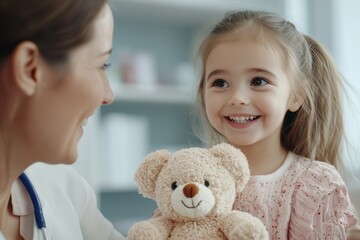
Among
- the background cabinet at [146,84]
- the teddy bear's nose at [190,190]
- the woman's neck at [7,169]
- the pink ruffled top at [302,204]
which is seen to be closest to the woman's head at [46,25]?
the woman's neck at [7,169]

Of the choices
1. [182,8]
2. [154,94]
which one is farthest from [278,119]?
[182,8]

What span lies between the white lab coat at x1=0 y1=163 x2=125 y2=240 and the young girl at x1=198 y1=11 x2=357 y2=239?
0.35 meters

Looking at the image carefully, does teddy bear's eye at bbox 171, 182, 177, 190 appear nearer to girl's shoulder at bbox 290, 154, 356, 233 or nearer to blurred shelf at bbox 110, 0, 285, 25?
girl's shoulder at bbox 290, 154, 356, 233

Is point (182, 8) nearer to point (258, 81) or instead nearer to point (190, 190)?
point (258, 81)

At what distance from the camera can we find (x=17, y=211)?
119cm

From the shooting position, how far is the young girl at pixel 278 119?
1225 millimetres

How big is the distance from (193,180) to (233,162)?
3.5 inches

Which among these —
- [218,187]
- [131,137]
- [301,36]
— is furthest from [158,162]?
[131,137]

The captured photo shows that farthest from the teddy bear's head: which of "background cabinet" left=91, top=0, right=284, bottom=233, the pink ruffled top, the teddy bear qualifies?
"background cabinet" left=91, top=0, right=284, bottom=233

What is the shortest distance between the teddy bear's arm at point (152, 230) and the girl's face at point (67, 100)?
0.17m

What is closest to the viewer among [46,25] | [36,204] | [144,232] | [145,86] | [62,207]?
[46,25]

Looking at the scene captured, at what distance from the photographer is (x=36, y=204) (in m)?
1.19

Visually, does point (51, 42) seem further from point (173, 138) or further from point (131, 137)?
point (173, 138)

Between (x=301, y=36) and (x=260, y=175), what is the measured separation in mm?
347
